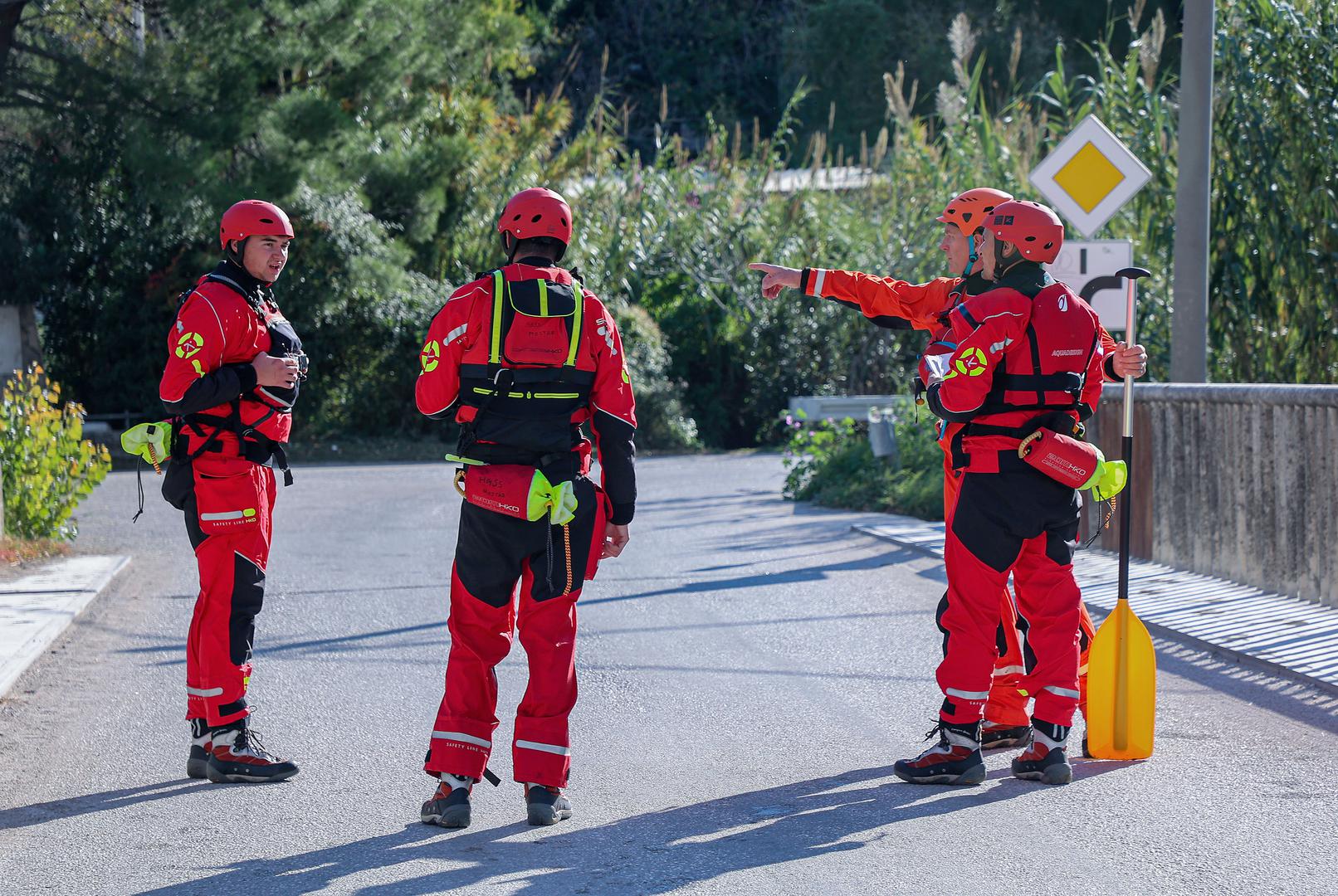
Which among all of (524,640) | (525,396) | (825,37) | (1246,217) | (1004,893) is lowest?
(1004,893)

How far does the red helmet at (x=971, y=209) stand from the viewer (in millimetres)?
6340

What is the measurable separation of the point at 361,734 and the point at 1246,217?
29.0 ft

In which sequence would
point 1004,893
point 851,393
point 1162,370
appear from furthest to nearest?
1. point 851,393
2. point 1162,370
3. point 1004,893

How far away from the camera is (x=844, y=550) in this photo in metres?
11.9

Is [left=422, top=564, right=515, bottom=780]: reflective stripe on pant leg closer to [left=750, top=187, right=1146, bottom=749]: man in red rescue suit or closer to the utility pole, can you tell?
[left=750, top=187, right=1146, bottom=749]: man in red rescue suit

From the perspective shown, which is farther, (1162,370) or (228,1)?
(228,1)

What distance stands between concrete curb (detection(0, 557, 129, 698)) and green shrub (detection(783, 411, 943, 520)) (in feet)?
20.7

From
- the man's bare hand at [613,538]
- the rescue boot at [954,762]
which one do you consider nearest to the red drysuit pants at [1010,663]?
the rescue boot at [954,762]

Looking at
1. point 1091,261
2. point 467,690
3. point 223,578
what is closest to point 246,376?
point 223,578

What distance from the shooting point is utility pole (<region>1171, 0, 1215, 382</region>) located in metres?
10.7

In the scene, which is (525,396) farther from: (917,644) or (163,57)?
(163,57)

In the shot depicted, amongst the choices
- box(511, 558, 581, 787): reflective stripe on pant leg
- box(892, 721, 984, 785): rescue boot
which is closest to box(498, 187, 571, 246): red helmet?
box(511, 558, 581, 787): reflective stripe on pant leg

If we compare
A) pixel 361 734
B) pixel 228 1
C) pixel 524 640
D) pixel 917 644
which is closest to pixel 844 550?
pixel 917 644

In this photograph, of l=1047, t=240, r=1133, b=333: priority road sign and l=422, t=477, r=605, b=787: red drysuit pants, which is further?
l=1047, t=240, r=1133, b=333: priority road sign
